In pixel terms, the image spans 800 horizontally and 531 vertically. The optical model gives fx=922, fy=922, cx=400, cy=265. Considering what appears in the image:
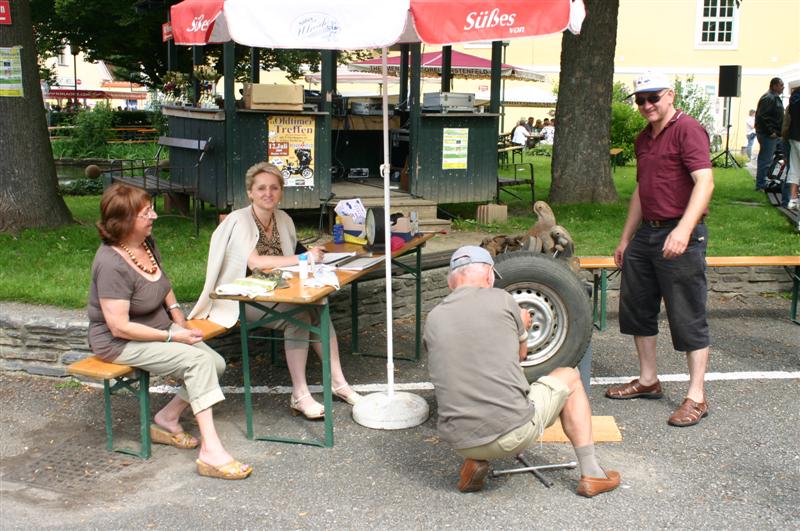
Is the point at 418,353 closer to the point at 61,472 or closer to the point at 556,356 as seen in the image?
the point at 556,356

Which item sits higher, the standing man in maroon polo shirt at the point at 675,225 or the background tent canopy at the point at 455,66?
the background tent canopy at the point at 455,66

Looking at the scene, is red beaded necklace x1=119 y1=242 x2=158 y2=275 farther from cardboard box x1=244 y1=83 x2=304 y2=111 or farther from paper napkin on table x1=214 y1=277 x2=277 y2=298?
cardboard box x1=244 y1=83 x2=304 y2=111

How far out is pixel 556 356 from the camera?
18.0 ft

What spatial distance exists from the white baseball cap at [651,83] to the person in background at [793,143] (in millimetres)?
7588

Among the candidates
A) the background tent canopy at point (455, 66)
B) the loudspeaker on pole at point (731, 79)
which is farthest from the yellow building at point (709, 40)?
the background tent canopy at point (455, 66)

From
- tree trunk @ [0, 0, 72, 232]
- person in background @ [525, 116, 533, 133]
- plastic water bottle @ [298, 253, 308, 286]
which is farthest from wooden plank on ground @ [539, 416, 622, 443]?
person in background @ [525, 116, 533, 133]

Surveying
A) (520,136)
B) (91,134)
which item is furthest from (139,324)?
(520,136)

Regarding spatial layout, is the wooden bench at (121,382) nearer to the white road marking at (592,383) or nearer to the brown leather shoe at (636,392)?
the white road marking at (592,383)

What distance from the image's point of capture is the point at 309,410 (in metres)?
5.43

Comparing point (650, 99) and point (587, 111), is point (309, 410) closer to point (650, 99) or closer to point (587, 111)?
point (650, 99)

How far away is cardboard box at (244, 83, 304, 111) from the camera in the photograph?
9711 mm

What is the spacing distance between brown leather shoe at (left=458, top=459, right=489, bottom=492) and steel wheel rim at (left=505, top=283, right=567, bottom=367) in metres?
1.28

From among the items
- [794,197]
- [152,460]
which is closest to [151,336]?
[152,460]

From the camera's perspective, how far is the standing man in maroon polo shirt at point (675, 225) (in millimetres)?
5227
